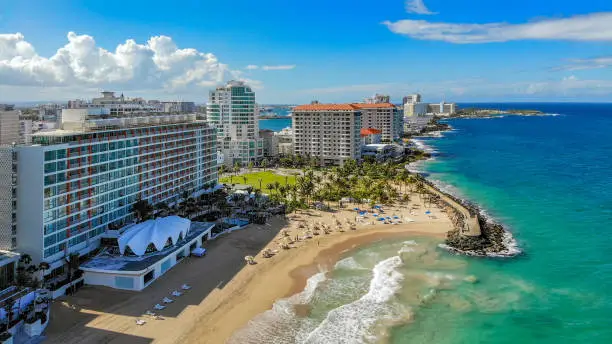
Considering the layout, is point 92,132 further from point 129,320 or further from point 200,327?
point 200,327

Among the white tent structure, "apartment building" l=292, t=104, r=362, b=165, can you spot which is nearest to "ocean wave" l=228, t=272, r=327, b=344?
Answer: the white tent structure

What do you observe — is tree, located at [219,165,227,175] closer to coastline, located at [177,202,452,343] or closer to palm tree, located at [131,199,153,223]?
coastline, located at [177,202,452,343]

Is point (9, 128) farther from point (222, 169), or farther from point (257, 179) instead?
point (222, 169)

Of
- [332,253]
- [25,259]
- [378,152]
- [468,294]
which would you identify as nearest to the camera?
[25,259]

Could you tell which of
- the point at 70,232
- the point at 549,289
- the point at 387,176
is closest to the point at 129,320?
the point at 70,232

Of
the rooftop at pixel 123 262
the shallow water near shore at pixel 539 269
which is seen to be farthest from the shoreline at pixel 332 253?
the rooftop at pixel 123 262

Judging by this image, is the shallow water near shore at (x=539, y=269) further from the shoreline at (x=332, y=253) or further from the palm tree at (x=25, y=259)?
the palm tree at (x=25, y=259)

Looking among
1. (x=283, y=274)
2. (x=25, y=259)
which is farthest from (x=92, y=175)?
(x=283, y=274)
